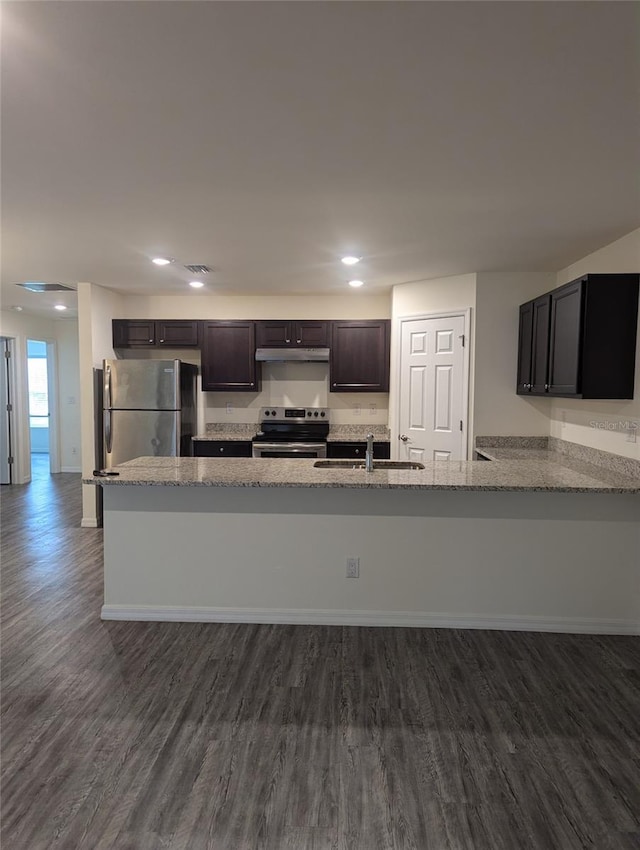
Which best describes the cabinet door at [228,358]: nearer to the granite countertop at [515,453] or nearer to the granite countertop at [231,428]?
the granite countertop at [231,428]

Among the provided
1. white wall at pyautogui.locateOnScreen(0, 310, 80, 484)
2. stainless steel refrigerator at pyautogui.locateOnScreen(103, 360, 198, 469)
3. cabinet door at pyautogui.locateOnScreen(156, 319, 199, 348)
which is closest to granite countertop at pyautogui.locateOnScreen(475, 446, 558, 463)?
stainless steel refrigerator at pyautogui.locateOnScreen(103, 360, 198, 469)

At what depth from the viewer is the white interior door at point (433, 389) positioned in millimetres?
4613

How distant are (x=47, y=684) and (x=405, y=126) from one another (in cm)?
291

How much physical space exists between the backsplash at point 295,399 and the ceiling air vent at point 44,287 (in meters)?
1.76

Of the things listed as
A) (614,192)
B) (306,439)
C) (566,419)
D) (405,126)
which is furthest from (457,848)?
(306,439)

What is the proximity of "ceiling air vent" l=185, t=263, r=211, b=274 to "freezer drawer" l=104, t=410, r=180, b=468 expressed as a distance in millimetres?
1424

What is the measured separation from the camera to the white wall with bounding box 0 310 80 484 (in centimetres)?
727

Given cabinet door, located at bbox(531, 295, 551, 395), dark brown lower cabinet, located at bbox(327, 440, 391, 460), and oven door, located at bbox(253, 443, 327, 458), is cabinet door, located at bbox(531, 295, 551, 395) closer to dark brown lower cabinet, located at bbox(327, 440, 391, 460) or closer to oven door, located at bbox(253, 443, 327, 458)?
dark brown lower cabinet, located at bbox(327, 440, 391, 460)

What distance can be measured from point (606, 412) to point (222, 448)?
3.59m

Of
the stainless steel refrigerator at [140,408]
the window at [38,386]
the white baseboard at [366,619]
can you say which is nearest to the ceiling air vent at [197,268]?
the stainless steel refrigerator at [140,408]

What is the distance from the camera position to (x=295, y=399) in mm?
5898

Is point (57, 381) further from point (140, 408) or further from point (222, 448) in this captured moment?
point (222, 448)

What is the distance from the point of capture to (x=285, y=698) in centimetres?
236

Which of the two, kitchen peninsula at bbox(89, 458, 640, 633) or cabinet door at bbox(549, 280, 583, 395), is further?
cabinet door at bbox(549, 280, 583, 395)
